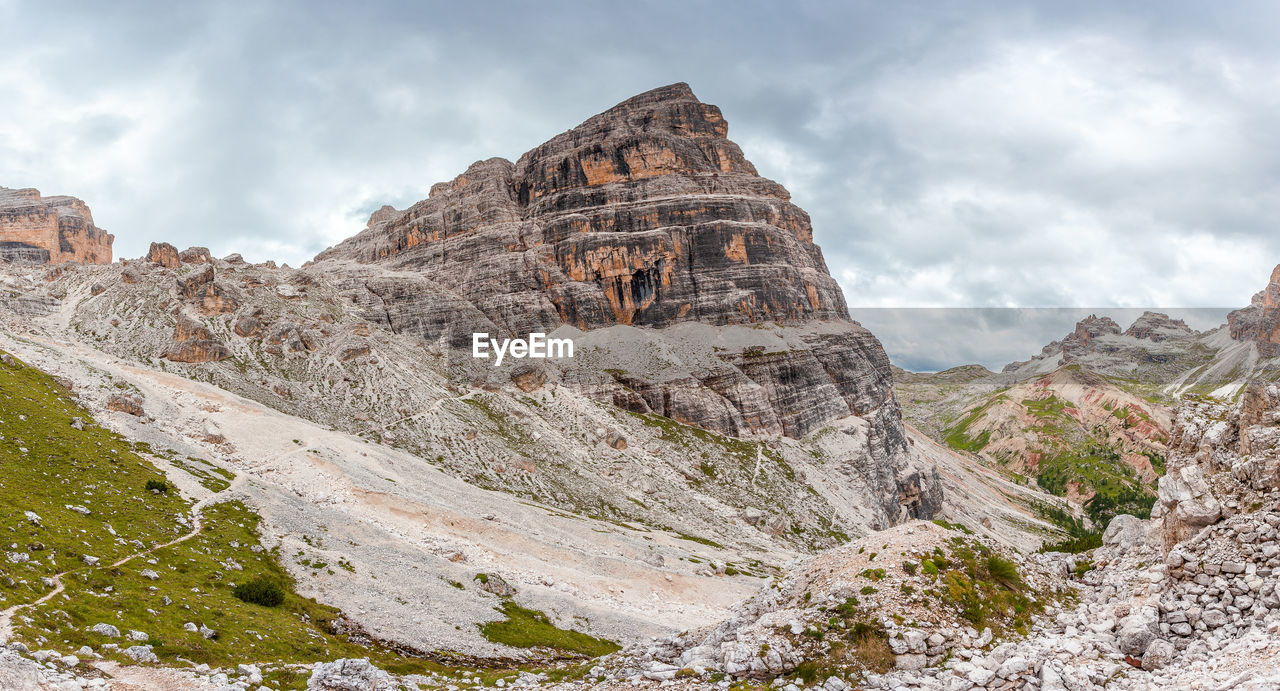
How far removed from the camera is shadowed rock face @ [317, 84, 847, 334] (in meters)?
166

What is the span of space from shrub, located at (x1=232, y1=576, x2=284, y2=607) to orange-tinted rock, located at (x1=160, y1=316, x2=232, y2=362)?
273ft

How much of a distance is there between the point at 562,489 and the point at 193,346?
7230cm

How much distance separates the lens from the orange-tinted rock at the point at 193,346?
353 feet

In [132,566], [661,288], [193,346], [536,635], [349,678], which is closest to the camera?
[349,678]

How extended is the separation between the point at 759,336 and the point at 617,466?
196ft

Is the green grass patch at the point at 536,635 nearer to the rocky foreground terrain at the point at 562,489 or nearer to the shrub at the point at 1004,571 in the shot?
the rocky foreground terrain at the point at 562,489

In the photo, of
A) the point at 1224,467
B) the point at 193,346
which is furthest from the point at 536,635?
the point at 193,346

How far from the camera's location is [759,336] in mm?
158125

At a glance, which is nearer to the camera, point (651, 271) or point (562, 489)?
point (562, 489)

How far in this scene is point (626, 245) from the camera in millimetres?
170750

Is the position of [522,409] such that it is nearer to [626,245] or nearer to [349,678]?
[626,245]

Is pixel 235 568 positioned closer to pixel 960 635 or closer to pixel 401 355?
pixel 960 635

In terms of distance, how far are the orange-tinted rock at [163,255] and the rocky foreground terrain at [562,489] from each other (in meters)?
0.83

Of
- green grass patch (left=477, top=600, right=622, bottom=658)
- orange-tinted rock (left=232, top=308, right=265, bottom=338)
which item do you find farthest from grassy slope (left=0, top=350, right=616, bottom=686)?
orange-tinted rock (left=232, top=308, right=265, bottom=338)
